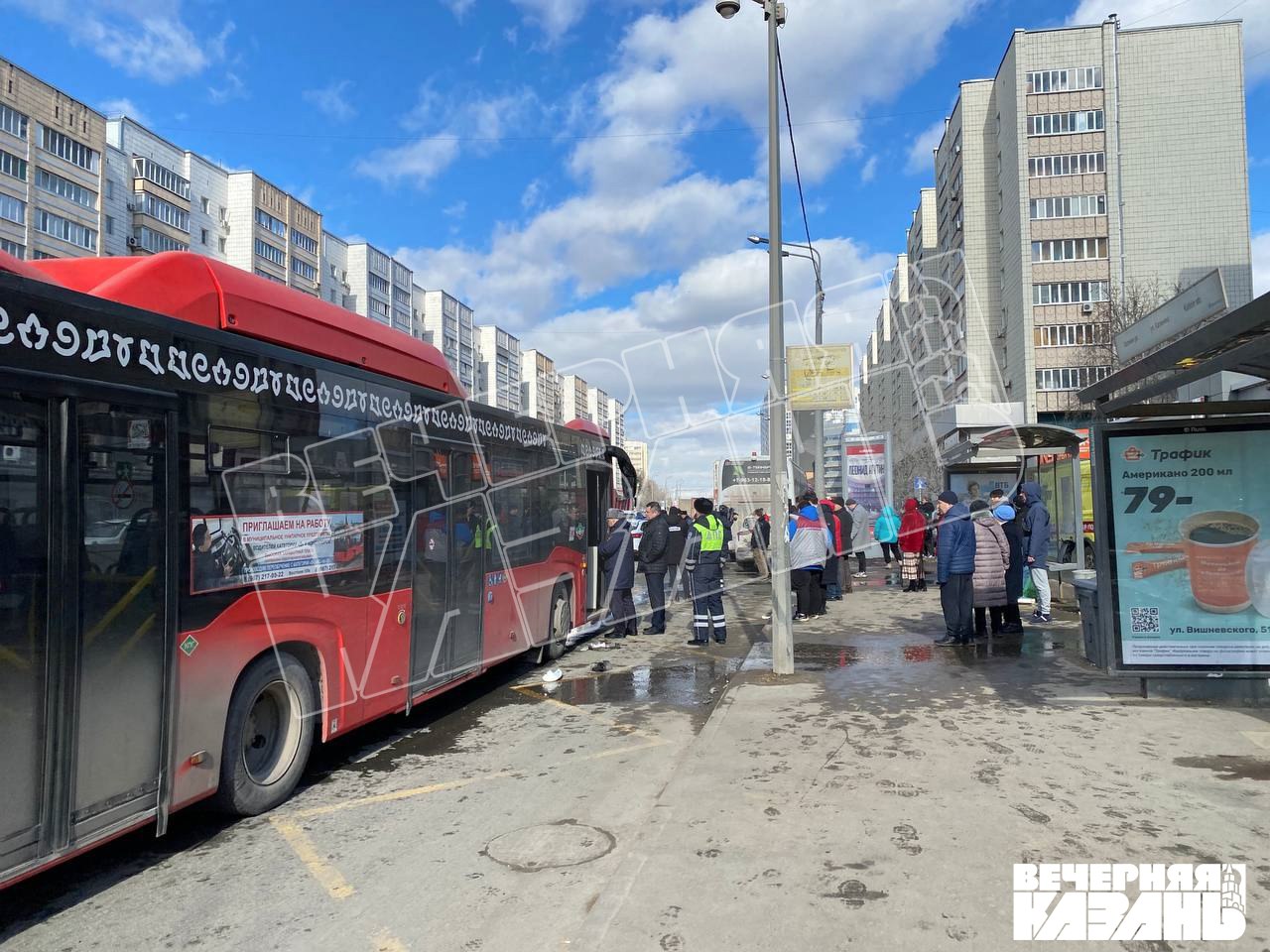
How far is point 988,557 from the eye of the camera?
9.96 metres

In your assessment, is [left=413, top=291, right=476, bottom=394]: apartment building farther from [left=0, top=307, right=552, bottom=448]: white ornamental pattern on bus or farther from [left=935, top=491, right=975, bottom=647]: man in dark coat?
[left=0, top=307, right=552, bottom=448]: white ornamental pattern on bus

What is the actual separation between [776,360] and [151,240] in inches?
2213

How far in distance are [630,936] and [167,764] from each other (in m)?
2.65

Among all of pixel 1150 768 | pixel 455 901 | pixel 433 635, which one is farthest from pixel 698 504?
pixel 455 901

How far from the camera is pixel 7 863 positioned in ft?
11.3

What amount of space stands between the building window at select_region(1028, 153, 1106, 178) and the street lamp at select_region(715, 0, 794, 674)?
167 ft

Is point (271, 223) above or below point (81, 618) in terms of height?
above

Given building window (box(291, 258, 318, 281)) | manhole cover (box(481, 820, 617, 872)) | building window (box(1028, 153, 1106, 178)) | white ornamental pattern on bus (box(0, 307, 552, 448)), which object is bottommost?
manhole cover (box(481, 820, 617, 872))

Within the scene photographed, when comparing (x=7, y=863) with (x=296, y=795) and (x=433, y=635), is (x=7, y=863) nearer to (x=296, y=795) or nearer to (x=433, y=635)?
(x=296, y=795)

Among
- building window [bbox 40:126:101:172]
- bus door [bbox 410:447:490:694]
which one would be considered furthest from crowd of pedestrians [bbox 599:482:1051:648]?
building window [bbox 40:126:101:172]

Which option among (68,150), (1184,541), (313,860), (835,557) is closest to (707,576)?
(835,557)

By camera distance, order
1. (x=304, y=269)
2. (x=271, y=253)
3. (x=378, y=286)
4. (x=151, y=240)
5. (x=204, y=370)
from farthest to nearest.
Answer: (x=378, y=286) < (x=304, y=269) < (x=271, y=253) < (x=151, y=240) < (x=204, y=370)

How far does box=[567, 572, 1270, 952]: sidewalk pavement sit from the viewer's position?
3.43 m

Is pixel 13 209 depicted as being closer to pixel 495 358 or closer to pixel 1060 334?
pixel 495 358
